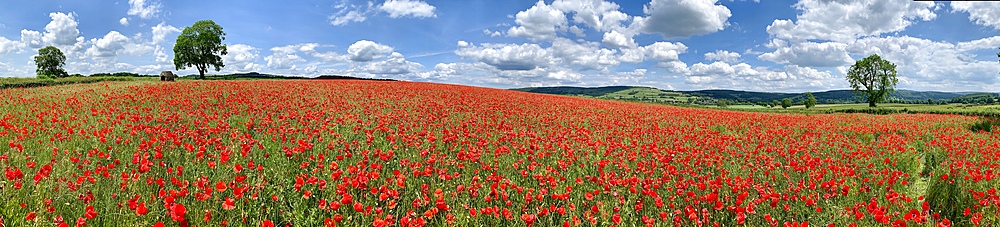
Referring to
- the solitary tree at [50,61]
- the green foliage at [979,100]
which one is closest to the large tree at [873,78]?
the green foliage at [979,100]

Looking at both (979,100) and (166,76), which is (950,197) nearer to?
(166,76)

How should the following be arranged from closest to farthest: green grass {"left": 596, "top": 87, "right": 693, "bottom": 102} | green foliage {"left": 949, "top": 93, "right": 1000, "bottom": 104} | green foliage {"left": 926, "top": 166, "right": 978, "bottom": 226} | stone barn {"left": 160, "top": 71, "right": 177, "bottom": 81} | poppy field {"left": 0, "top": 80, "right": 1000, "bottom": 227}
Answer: poppy field {"left": 0, "top": 80, "right": 1000, "bottom": 227} → green foliage {"left": 926, "top": 166, "right": 978, "bottom": 226} → stone barn {"left": 160, "top": 71, "right": 177, "bottom": 81} → green foliage {"left": 949, "top": 93, "right": 1000, "bottom": 104} → green grass {"left": 596, "top": 87, "right": 693, "bottom": 102}

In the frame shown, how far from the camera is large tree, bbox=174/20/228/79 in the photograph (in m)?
47.8

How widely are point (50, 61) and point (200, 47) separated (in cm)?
3713

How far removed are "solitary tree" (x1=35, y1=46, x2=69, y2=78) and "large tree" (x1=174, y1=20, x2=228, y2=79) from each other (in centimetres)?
3268

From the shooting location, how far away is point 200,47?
160 feet

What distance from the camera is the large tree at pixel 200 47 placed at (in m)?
47.8

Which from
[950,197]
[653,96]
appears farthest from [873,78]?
[653,96]

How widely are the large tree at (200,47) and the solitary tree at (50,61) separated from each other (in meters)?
32.7

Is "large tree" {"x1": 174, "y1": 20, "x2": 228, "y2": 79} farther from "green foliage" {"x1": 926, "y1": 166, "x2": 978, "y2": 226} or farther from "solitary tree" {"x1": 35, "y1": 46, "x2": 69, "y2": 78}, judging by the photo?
"green foliage" {"x1": 926, "y1": 166, "x2": 978, "y2": 226}

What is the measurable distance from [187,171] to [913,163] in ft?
34.6

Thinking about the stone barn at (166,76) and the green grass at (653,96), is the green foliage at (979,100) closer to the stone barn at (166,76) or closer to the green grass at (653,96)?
the green grass at (653,96)

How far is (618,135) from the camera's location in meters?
10.5

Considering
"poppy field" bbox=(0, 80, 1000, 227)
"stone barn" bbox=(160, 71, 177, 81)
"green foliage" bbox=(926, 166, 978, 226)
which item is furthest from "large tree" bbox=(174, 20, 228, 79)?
"green foliage" bbox=(926, 166, 978, 226)
